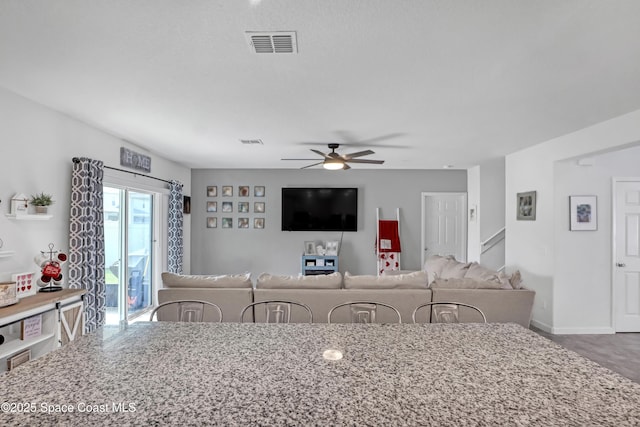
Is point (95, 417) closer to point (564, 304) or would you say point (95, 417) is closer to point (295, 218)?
point (564, 304)

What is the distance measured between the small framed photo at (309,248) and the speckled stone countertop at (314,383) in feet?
18.0

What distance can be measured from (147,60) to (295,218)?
4.92 m

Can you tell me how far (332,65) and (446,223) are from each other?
5633 mm

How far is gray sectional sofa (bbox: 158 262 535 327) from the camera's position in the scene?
3395 millimetres

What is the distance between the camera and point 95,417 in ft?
3.00

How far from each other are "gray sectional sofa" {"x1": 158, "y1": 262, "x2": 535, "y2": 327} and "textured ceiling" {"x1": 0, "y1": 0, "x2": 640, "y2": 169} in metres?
1.68

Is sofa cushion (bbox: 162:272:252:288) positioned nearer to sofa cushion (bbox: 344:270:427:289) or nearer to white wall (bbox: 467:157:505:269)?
sofa cushion (bbox: 344:270:427:289)

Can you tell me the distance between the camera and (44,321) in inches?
113

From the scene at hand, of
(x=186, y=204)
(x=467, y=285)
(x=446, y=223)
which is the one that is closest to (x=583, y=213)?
(x=467, y=285)

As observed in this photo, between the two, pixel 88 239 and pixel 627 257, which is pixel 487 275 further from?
pixel 88 239

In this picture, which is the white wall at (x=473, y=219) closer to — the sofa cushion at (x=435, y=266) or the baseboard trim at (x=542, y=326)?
the sofa cushion at (x=435, y=266)

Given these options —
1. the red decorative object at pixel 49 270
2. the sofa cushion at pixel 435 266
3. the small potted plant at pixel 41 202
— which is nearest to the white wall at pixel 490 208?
the sofa cushion at pixel 435 266

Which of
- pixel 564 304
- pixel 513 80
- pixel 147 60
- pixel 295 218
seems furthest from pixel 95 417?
pixel 295 218

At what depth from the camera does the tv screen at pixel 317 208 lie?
7.00m
